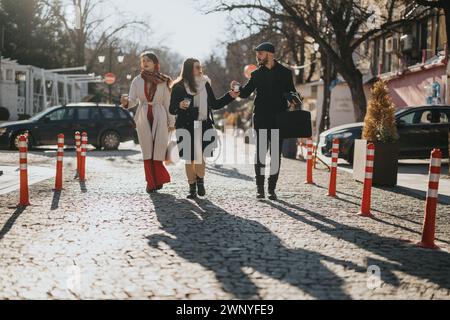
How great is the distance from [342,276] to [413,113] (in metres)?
13.7

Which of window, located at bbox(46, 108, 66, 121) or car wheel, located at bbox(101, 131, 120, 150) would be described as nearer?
window, located at bbox(46, 108, 66, 121)

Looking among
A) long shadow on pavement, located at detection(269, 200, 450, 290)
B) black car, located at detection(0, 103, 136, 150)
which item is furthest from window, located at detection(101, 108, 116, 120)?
long shadow on pavement, located at detection(269, 200, 450, 290)

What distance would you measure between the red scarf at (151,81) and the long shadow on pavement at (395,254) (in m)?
2.94

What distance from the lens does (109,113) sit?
21781mm

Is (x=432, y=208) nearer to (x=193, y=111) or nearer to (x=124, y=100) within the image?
(x=193, y=111)

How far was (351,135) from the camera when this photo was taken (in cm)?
1697

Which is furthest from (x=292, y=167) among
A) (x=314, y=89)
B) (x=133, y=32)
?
(x=133, y=32)

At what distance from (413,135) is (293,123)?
363 inches

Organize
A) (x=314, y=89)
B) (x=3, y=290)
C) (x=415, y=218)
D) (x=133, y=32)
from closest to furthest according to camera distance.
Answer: (x=3, y=290), (x=415, y=218), (x=314, y=89), (x=133, y=32)

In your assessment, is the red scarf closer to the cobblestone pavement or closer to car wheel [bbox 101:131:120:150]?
the cobblestone pavement

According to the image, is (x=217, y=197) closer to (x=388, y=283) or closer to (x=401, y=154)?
(x=388, y=283)

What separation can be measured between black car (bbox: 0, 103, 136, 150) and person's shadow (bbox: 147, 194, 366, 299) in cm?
1413

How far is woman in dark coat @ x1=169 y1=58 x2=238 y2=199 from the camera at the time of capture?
345 inches

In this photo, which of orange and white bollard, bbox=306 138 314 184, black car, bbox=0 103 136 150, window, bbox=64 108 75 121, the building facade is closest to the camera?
orange and white bollard, bbox=306 138 314 184
